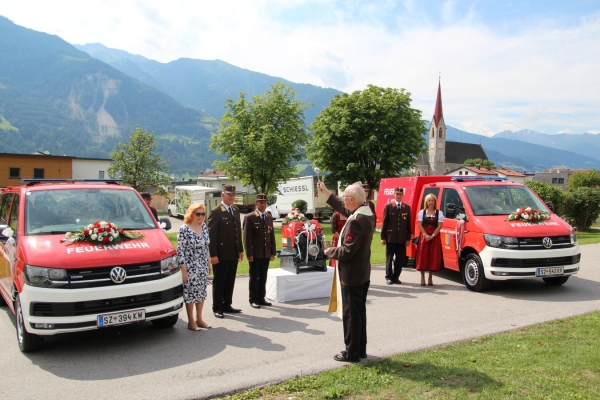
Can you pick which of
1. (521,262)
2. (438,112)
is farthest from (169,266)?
(438,112)

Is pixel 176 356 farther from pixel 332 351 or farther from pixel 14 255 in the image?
pixel 14 255

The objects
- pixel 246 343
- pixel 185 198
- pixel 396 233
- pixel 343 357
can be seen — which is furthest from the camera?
pixel 185 198

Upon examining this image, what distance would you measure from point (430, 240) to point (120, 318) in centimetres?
625

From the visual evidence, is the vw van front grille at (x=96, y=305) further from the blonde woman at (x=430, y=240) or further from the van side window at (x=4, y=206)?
the blonde woman at (x=430, y=240)

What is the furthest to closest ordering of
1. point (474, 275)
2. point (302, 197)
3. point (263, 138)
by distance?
point (302, 197) → point (263, 138) → point (474, 275)

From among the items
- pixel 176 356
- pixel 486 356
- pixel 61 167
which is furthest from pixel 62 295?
pixel 61 167

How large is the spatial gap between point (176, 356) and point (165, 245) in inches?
56.3

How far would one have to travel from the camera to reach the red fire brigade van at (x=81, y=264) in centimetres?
514

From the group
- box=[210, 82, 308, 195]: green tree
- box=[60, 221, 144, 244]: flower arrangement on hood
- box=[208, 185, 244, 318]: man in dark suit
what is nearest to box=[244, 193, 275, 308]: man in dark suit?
box=[208, 185, 244, 318]: man in dark suit

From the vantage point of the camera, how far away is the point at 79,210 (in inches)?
252

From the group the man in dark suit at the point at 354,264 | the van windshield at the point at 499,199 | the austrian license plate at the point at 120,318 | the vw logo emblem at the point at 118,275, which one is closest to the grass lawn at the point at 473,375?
the man in dark suit at the point at 354,264

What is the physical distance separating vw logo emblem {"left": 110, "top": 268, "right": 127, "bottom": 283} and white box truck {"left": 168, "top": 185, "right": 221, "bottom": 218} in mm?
32956

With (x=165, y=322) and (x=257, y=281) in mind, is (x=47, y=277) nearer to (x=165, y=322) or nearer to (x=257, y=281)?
(x=165, y=322)

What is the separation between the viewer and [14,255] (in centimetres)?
589
